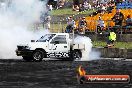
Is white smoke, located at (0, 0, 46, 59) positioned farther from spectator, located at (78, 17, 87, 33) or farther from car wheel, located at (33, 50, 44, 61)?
spectator, located at (78, 17, 87, 33)

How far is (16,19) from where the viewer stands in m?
36.5

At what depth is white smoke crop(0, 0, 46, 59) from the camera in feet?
117

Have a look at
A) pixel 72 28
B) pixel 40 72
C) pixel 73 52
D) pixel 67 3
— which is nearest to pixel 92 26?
pixel 72 28

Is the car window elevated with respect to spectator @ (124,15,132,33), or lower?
lower

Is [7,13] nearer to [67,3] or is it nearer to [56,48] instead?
[56,48]

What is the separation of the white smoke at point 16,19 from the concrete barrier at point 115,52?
4.98 m

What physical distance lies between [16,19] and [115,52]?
737 centimetres

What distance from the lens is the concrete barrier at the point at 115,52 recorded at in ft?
116

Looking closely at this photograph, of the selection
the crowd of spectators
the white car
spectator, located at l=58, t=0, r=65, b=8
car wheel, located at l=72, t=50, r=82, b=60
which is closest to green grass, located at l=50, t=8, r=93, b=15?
the crowd of spectators

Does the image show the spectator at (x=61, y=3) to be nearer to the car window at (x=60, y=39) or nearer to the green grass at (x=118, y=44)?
the green grass at (x=118, y=44)

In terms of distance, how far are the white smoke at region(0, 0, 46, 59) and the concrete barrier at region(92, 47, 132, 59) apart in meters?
4.98

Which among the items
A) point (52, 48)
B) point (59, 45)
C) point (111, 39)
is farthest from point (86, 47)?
point (111, 39)

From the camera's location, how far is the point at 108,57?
35938 millimetres

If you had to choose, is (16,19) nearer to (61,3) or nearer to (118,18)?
(118,18)
